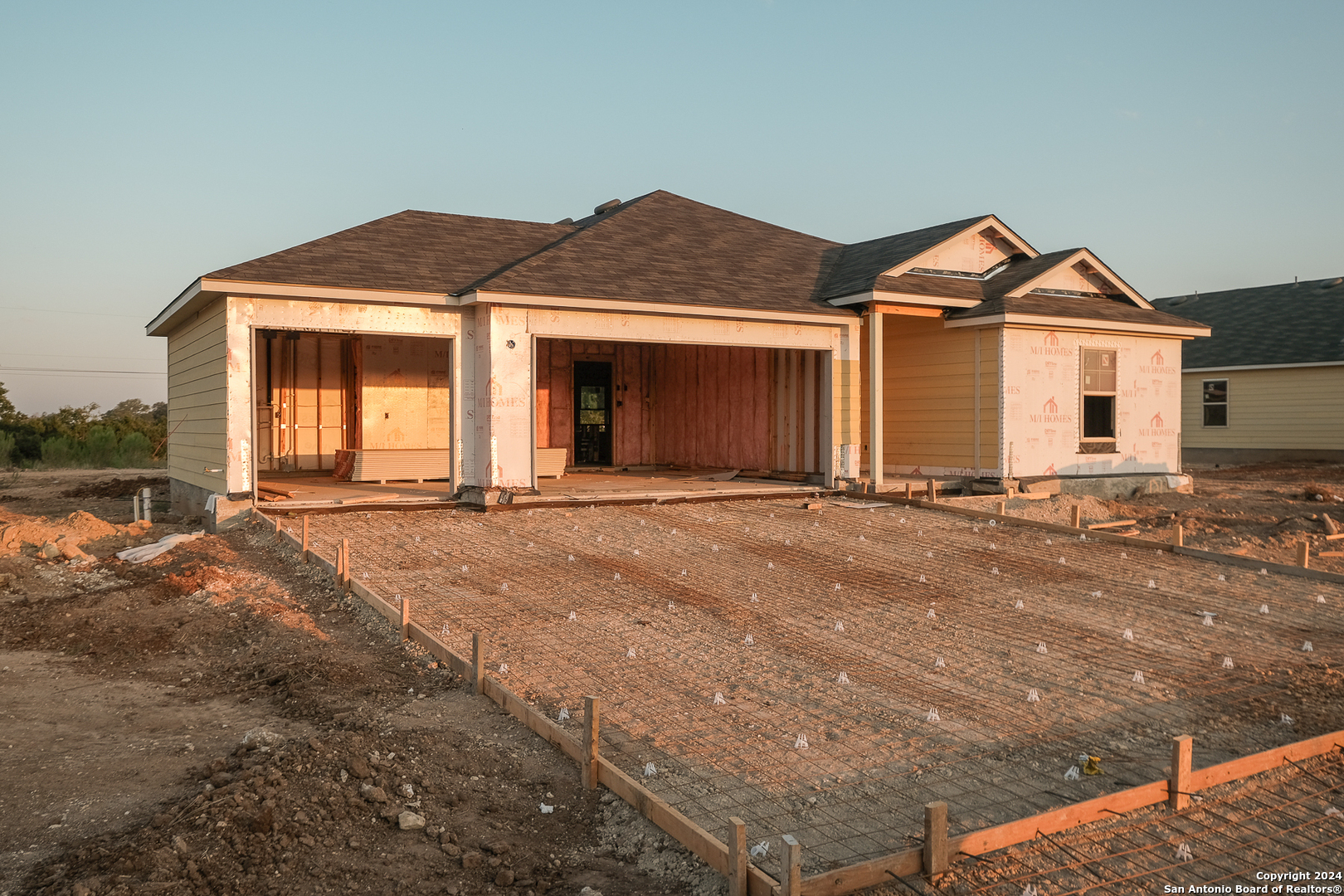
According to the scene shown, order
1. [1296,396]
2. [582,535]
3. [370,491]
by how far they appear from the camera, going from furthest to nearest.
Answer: [1296,396], [370,491], [582,535]

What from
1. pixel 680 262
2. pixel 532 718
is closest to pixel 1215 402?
pixel 680 262

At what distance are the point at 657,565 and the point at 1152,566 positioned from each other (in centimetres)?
530

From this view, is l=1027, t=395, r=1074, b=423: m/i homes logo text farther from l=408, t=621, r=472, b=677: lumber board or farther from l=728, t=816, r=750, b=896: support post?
l=728, t=816, r=750, b=896: support post

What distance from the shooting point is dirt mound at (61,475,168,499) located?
68.2ft

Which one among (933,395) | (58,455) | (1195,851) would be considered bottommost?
(1195,851)

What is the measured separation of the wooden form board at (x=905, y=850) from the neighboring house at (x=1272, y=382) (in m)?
25.8

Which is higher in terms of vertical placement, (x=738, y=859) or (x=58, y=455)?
(x=58, y=455)

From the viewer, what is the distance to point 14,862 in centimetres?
413

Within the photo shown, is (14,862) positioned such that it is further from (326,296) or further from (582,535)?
(326,296)

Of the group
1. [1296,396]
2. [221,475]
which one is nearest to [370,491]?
[221,475]

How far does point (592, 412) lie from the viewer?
67.7ft

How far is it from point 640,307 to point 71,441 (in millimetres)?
27057

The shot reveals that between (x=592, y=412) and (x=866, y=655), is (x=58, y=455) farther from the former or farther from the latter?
(x=866, y=655)

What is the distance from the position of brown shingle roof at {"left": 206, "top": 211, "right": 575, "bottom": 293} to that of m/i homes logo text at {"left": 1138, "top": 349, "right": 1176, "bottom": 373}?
1073 centimetres
